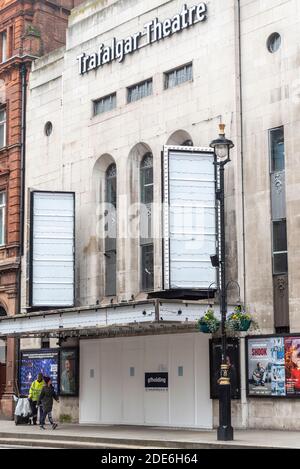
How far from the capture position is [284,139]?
93.0 feet

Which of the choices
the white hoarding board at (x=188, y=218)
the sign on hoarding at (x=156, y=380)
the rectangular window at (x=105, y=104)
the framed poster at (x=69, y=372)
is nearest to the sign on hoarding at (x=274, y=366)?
the white hoarding board at (x=188, y=218)

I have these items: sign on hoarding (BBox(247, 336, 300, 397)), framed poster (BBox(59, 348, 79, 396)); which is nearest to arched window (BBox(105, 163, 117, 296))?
framed poster (BBox(59, 348, 79, 396))

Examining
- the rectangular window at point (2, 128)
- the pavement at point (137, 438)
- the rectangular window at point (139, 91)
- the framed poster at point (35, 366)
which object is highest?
the rectangular window at point (2, 128)

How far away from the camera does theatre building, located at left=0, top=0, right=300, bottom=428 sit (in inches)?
1113

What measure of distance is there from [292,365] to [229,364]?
2248 millimetres

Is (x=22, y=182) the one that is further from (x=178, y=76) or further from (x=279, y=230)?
(x=279, y=230)

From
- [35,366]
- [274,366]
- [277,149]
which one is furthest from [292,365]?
[35,366]

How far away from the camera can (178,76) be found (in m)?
32.7

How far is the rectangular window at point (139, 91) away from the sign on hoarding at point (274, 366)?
10897mm

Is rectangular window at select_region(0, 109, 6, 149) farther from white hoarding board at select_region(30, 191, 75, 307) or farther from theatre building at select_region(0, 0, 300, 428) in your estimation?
white hoarding board at select_region(30, 191, 75, 307)

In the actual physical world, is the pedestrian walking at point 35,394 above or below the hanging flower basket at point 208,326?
below

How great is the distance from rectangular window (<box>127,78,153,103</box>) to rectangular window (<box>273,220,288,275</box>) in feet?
27.7

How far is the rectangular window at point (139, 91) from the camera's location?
3384cm

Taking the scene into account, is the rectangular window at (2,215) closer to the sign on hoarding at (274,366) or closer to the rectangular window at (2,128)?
the rectangular window at (2,128)
